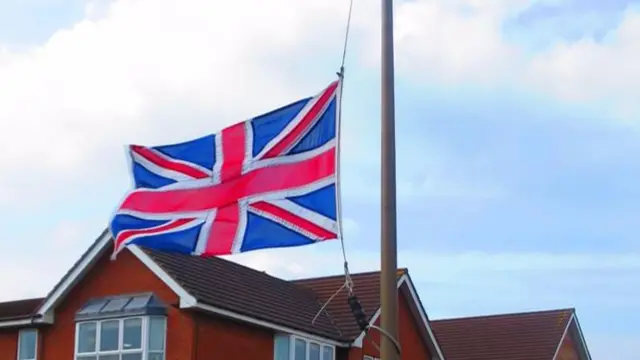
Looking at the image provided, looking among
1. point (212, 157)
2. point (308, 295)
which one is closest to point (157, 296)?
point (308, 295)

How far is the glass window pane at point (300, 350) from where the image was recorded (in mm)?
28047

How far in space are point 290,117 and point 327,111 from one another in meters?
0.61

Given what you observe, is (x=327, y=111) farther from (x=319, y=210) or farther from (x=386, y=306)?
(x=386, y=306)

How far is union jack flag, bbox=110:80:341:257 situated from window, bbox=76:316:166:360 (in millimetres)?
12058

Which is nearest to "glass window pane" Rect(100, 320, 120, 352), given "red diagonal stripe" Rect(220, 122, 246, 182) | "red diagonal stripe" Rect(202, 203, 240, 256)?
"red diagonal stripe" Rect(202, 203, 240, 256)

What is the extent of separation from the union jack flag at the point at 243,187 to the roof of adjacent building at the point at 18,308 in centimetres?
1529

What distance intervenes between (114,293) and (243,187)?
14195 mm

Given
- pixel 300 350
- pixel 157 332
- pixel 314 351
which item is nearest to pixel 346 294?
pixel 314 351

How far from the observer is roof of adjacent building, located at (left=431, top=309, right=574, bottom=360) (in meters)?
39.4

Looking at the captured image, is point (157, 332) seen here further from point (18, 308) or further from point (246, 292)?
point (18, 308)

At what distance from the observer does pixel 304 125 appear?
A: 1301 cm

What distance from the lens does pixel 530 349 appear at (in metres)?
39.3

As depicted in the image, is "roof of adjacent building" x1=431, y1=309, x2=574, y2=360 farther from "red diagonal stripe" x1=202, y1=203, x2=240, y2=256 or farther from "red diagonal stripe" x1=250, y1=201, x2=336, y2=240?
"red diagonal stripe" x1=250, y1=201, x2=336, y2=240

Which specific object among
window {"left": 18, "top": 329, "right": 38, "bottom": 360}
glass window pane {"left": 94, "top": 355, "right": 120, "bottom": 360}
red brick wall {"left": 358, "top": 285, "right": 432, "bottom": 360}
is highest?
red brick wall {"left": 358, "top": 285, "right": 432, "bottom": 360}
